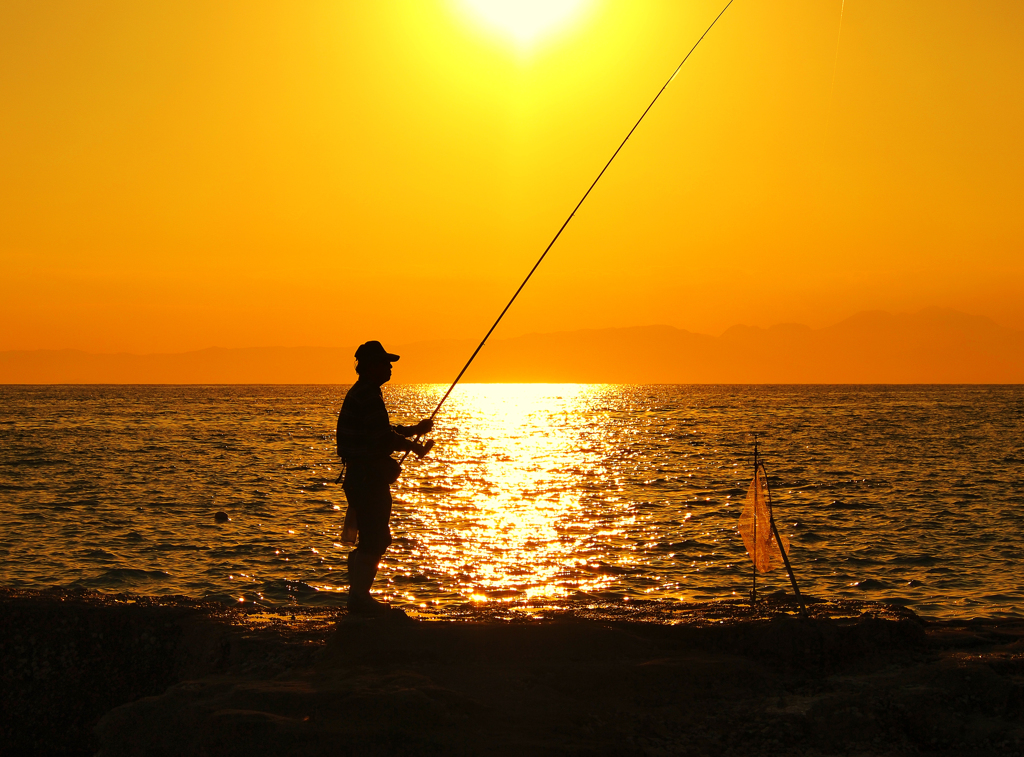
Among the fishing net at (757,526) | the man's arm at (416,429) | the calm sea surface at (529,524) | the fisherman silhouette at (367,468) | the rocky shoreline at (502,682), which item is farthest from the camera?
the calm sea surface at (529,524)

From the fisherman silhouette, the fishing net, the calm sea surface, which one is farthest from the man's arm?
the calm sea surface

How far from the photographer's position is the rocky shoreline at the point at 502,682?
3.92 m

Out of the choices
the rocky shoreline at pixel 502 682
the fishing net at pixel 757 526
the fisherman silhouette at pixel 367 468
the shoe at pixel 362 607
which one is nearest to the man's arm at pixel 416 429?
the fisherman silhouette at pixel 367 468

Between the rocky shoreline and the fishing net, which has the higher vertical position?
the fishing net

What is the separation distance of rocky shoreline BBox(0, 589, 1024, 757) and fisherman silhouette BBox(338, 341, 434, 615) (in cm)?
50

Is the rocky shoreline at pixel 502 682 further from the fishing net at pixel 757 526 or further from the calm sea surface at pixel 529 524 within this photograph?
the calm sea surface at pixel 529 524

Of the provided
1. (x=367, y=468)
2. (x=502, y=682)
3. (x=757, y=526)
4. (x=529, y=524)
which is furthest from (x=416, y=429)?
(x=529, y=524)

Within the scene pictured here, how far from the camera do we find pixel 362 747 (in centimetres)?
375

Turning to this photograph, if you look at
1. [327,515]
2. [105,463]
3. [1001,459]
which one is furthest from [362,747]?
[1001,459]

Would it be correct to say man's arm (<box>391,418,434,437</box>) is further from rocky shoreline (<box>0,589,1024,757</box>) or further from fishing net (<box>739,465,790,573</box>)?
fishing net (<box>739,465,790,573</box>)

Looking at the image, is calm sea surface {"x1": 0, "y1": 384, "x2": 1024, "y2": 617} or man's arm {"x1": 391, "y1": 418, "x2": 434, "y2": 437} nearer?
man's arm {"x1": 391, "y1": 418, "x2": 434, "y2": 437}

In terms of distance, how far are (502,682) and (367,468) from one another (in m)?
2.12

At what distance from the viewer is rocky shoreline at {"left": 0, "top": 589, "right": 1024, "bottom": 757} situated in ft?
12.9

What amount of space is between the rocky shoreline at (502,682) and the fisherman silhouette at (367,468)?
1.64 feet
